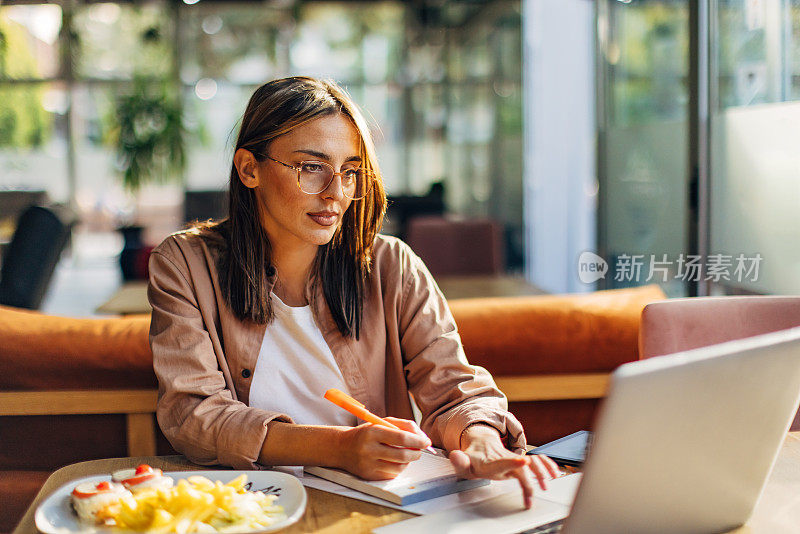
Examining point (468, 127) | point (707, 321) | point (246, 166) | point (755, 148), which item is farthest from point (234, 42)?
point (707, 321)

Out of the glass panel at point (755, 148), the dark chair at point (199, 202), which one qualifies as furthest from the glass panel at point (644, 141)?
the dark chair at point (199, 202)

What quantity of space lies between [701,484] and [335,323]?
84cm

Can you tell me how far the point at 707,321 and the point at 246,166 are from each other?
955mm

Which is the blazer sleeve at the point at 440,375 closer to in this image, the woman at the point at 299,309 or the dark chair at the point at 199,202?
the woman at the point at 299,309

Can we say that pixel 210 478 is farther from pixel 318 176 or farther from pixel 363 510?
pixel 318 176

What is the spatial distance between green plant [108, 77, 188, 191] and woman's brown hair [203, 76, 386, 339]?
8.96 m

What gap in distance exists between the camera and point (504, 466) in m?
1.10

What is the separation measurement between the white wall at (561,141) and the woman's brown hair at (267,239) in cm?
369

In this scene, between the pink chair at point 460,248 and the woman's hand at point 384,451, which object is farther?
the pink chair at point 460,248

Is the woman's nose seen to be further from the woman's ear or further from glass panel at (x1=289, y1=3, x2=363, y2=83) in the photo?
glass panel at (x1=289, y1=3, x2=363, y2=83)

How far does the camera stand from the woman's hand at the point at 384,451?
3.71 feet

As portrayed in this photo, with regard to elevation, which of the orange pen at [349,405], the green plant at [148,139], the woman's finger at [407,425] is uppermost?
the green plant at [148,139]

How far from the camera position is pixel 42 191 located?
35.8 ft

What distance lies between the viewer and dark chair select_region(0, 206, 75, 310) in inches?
147
